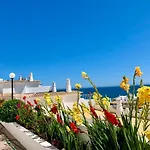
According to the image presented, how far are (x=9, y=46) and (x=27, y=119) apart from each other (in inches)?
830

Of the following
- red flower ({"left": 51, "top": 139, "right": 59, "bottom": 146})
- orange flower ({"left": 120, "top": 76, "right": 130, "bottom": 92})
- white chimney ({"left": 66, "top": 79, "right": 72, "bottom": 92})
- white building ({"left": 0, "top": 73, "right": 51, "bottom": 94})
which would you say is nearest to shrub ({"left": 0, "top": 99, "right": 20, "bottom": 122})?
red flower ({"left": 51, "top": 139, "right": 59, "bottom": 146})

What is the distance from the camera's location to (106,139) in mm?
2590

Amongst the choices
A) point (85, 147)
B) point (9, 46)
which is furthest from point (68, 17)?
point (85, 147)

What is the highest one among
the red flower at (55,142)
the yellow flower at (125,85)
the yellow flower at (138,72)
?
the yellow flower at (138,72)

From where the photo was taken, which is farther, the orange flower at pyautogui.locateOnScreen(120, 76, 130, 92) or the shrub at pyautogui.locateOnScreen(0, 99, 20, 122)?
the shrub at pyautogui.locateOnScreen(0, 99, 20, 122)

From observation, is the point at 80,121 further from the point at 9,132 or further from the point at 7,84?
the point at 7,84

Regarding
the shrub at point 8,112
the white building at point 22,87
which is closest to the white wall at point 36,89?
the white building at point 22,87

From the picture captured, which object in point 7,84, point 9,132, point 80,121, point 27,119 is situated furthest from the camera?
point 7,84

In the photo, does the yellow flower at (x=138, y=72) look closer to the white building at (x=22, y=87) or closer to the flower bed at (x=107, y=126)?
the flower bed at (x=107, y=126)

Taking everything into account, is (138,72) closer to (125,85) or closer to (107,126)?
(125,85)

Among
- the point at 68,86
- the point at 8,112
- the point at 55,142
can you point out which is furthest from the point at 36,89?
the point at 55,142

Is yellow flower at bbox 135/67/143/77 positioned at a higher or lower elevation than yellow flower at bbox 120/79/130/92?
higher

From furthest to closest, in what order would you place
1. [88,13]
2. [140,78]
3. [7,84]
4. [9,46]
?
[9,46] < [7,84] < [88,13] < [140,78]

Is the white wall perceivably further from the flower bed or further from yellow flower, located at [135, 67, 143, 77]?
yellow flower, located at [135, 67, 143, 77]
